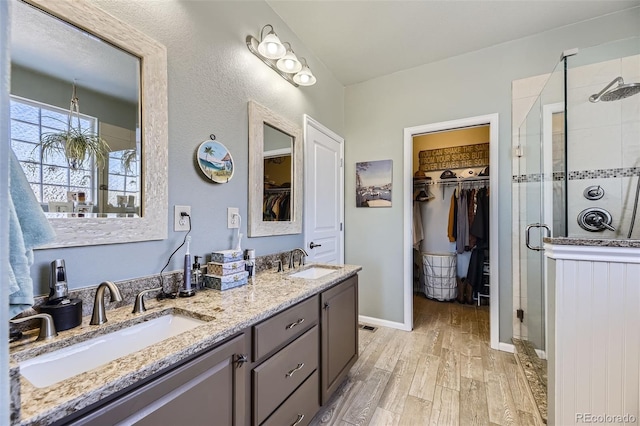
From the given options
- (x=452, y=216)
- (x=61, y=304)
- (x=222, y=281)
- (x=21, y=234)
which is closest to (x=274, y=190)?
(x=222, y=281)

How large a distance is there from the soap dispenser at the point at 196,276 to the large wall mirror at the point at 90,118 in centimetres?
22

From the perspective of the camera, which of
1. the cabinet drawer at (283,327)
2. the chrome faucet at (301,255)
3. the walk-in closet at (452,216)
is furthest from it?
the walk-in closet at (452,216)

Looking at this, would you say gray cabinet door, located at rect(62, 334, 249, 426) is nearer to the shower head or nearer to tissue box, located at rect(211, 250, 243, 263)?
tissue box, located at rect(211, 250, 243, 263)

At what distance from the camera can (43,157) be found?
3.06 ft

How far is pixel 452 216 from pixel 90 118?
3.84 meters

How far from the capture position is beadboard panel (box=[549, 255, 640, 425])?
1188 mm

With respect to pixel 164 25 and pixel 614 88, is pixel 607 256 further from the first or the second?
pixel 164 25

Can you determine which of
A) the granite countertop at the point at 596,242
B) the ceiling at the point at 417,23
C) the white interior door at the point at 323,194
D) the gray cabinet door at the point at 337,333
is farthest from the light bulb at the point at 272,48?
the granite countertop at the point at 596,242

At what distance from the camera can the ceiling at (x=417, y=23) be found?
198 centimetres

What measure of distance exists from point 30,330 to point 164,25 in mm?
1364

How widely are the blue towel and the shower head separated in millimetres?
2759

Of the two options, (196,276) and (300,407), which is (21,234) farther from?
(300,407)

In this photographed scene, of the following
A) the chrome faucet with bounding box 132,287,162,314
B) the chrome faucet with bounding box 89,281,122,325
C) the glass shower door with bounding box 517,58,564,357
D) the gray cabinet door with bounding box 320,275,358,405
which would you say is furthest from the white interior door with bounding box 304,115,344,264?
the glass shower door with bounding box 517,58,564,357

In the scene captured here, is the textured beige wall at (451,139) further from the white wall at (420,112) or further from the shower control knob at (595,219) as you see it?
the shower control knob at (595,219)
